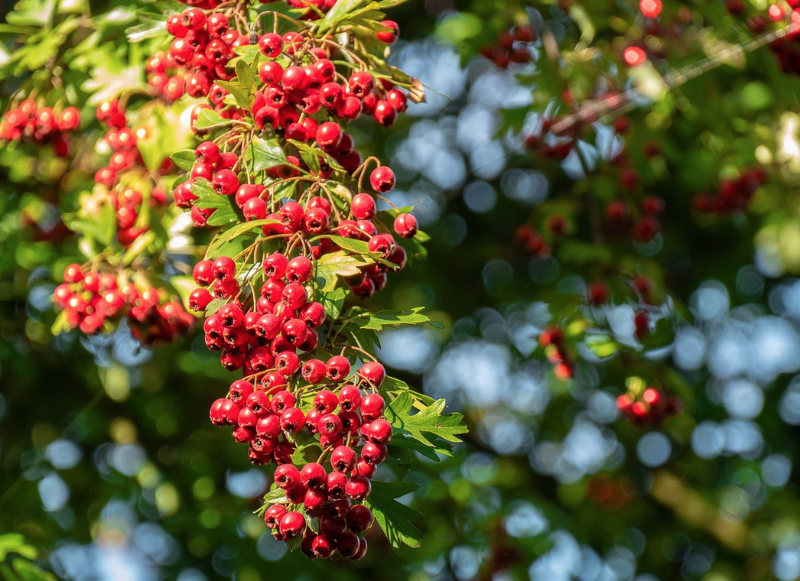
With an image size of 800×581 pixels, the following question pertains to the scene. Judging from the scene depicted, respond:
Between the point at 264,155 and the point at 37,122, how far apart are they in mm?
1673

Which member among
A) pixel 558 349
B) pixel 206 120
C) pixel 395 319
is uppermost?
pixel 206 120

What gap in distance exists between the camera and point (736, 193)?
4.32 meters

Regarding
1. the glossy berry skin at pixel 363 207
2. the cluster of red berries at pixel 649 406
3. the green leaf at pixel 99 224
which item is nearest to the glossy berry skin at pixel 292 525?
the glossy berry skin at pixel 363 207

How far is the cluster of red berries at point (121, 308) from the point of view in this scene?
8.84 feet

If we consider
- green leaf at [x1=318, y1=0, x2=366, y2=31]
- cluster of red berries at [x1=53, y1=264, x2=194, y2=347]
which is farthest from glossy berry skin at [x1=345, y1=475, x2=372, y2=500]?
cluster of red berries at [x1=53, y1=264, x2=194, y2=347]

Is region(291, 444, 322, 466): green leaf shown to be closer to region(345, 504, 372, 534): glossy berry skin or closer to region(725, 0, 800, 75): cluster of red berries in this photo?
region(345, 504, 372, 534): glossy berry skin

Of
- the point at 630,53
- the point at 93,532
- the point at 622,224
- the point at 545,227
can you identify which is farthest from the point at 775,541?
the point at 93,532

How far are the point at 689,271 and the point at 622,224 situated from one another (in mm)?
2032

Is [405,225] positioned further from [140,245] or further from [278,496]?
[140,245]

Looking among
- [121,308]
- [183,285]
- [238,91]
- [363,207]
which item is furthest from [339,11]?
[121,308]

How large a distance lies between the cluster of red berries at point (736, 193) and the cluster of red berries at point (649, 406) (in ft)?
4.81

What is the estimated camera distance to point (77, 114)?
304cm

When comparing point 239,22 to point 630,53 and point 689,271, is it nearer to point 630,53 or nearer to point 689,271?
point 630,53

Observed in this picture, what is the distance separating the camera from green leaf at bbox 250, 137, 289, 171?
1781mm
